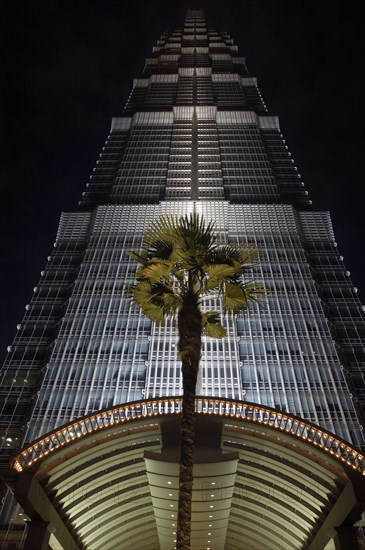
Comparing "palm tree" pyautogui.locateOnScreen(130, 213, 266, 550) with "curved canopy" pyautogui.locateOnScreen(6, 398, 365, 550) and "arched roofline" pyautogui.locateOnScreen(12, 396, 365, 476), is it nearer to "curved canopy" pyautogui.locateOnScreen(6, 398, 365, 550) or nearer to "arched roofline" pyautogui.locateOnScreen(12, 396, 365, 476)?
"arched roofline" pyautogui.locateOnScreen(12, 396, 365, 476)

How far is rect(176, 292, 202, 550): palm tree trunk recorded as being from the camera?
43.9 ft

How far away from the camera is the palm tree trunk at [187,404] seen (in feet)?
43.9

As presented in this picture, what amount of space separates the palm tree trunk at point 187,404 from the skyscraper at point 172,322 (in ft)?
55.0

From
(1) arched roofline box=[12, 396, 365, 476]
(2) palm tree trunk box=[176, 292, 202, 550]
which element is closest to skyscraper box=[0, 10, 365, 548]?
(1) arched roofline box=[12, 396, 365, 476]

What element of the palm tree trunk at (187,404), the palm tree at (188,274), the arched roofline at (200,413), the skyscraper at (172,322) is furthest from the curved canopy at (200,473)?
the skyscraper at (172,322)

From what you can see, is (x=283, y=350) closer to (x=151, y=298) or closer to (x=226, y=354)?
(x=226, y=354)

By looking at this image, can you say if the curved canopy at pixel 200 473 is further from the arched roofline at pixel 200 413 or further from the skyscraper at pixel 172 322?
the skyscraper at pixel 172 322

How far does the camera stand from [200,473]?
20.3 m

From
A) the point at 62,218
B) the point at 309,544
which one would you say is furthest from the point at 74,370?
the point at 309,544

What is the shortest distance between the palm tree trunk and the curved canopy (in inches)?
211

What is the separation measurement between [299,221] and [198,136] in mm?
28551

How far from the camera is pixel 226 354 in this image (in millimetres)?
54781

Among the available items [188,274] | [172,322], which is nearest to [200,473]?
[188,274]

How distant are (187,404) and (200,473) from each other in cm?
704
